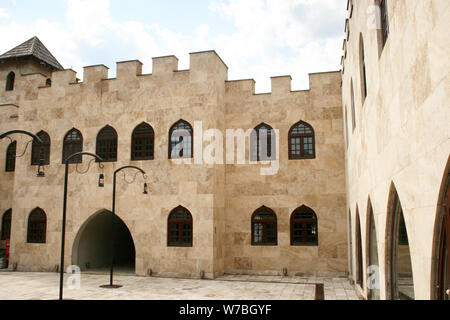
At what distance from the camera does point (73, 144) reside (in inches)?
784

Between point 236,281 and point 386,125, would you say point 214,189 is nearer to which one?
point 236,281

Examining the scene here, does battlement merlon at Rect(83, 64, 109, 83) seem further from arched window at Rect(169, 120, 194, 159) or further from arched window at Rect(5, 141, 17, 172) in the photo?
arched window at Rect(5, 141, 17, 172)

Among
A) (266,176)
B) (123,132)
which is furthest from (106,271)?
(266,176)

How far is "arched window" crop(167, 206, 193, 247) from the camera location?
57.7 feet

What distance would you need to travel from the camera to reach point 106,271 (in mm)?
19266

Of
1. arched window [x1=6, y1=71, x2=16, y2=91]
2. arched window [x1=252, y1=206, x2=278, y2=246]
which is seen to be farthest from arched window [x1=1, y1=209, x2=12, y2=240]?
arched window [x1=252, y1=206, x2=278, y2=246]

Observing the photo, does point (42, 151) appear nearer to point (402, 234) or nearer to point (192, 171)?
point (192, 171)

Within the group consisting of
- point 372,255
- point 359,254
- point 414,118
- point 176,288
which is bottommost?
point 176,288

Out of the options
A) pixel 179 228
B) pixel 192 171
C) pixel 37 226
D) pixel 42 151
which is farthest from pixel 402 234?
pixel 42 151

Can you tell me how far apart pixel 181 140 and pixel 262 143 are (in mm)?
3601

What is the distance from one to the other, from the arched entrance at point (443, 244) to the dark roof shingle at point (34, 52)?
24223 millimetres

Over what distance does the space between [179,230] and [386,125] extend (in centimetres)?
1229

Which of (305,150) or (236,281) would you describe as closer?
(236,281)

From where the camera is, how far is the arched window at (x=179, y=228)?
1759cm
